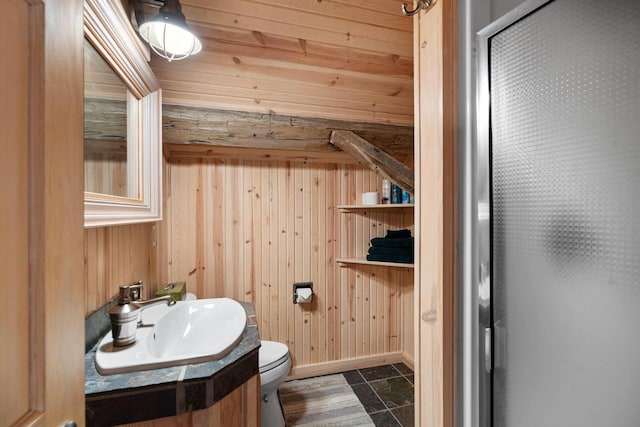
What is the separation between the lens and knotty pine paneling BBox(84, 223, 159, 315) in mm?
1083

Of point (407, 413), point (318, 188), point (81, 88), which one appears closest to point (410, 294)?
point (407, 413)

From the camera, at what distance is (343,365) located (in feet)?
8.50

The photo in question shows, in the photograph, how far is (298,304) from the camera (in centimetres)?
253

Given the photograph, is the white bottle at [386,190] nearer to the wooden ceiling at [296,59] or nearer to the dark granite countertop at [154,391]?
the wooden ceiling at [296,59]

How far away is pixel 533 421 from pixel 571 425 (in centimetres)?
8

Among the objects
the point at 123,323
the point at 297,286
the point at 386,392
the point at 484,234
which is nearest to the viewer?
the point at 484,234

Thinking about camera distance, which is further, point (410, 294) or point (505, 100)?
point (410, 294)

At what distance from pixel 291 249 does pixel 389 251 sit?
80cm

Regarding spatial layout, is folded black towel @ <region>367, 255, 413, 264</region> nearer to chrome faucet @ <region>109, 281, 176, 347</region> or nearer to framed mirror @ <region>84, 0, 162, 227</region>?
framed mirror @ <region>84, 0, 162, 227</region>

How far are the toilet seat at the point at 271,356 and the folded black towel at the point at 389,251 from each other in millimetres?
1027

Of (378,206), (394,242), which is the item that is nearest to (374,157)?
(378,206)

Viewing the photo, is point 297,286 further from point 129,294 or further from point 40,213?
point 40,213

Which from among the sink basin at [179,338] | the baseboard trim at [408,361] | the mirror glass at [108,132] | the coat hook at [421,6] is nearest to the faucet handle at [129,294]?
the sink basin at [179,338]

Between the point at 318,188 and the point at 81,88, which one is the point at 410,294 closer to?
the point at 318,188
